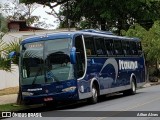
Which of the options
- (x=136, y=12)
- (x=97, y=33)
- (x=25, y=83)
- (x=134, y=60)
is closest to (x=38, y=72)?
(x=25, y=83)

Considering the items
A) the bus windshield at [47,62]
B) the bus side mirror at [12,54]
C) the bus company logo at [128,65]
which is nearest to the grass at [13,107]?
the bus windshield at [47,62]

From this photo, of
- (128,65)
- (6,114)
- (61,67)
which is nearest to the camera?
(6,114)

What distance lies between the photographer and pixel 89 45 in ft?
68.2

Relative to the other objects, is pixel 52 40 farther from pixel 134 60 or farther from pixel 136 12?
pixel 136 12

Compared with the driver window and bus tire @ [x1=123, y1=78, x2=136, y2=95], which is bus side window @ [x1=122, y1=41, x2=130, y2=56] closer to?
bus tire @ [x1=123, y1=78, x2=136, y2=95]

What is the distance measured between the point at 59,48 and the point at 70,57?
1008 mm

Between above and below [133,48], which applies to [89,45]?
above

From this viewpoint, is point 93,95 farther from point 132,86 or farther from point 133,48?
point 133,48

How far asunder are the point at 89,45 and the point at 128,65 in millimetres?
6312

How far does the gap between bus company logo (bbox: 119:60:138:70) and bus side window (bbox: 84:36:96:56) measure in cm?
422

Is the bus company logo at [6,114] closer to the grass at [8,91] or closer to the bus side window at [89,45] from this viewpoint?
the bus side window at [89,45]

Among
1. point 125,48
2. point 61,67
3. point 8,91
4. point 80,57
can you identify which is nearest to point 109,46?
point 125,48

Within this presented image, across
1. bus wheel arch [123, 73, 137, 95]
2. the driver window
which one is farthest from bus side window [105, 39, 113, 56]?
bus wheel arch [123, 73, 137, 95]

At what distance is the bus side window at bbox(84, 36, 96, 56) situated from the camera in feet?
67.1
